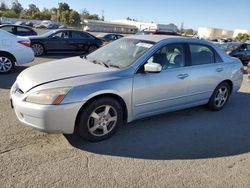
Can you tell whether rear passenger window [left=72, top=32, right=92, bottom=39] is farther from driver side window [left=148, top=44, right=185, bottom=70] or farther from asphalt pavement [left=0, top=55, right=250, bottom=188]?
driver side window [left=148, top=44, right=185, bottom=70]

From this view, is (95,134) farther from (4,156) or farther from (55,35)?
(55,35)

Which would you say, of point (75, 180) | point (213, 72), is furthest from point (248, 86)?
point (75, 180)

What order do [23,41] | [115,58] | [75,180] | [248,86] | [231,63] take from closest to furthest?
[75,180]
[115,58]
[231,63]
[23,41]
[248,86]

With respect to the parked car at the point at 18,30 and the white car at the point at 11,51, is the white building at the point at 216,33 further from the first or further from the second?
the white car at the point at 11,51

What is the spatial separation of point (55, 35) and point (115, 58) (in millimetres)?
8544

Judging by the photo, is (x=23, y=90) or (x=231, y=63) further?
(x=231, y=63)

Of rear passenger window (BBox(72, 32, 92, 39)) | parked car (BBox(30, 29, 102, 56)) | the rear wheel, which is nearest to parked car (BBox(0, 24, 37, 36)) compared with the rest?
parked car (BBox(30, 29, 102, 56))

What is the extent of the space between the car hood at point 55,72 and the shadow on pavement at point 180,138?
93cm

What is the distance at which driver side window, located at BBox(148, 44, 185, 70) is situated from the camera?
4.05 meters

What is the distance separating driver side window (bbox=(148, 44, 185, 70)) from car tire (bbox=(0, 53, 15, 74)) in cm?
513

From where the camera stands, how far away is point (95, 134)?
140 inches

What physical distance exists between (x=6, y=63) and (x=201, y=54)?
5.60 metres

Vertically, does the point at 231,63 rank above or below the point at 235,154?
above

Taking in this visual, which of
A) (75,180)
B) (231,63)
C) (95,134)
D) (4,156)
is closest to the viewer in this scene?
(75,180)
